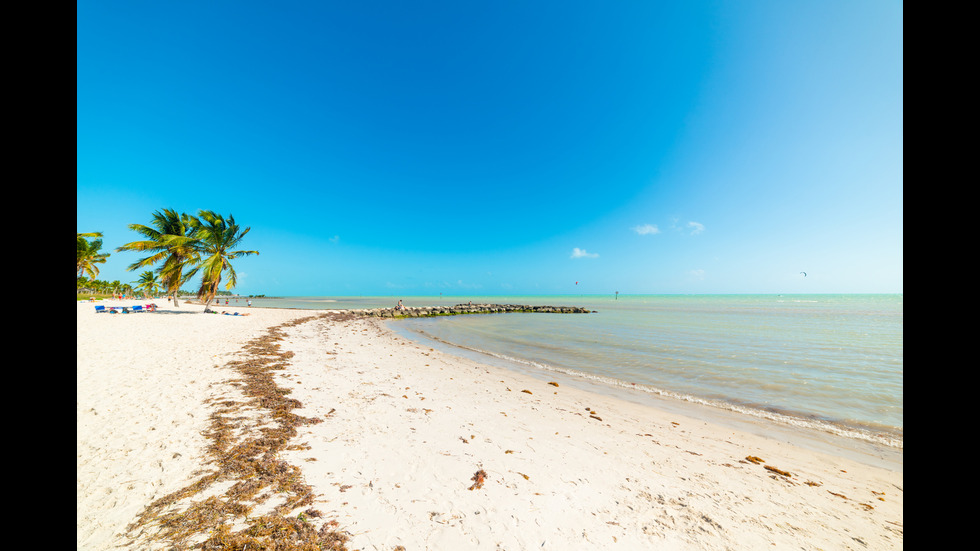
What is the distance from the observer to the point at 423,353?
13.6m

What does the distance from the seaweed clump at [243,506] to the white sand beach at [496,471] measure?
116 mm

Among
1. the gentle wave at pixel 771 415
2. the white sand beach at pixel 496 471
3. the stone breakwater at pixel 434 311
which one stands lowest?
the stone breakwater at pixel 434 311

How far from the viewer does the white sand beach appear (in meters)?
3.38

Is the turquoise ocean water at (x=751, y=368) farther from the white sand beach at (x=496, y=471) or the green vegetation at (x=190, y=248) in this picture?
the green vegetation at (x=190, y=248)

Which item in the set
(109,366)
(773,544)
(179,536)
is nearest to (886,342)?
(773,544)

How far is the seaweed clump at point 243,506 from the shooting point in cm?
302

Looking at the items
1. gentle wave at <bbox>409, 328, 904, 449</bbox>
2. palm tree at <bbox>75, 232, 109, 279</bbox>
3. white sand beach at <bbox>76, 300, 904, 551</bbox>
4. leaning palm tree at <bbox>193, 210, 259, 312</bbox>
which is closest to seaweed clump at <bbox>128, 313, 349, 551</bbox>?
white sand beach at <bbox>76, 300, 904, 551</bbox>

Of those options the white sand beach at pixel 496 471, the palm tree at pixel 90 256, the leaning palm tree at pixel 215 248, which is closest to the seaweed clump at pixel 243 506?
the white sand beach at pixel 496 471

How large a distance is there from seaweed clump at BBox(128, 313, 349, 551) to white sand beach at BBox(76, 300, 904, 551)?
0.12 metres

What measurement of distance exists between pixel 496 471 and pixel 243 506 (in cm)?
267

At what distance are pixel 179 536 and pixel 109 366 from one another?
7948 mm

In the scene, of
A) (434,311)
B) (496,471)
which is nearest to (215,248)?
(434,311)

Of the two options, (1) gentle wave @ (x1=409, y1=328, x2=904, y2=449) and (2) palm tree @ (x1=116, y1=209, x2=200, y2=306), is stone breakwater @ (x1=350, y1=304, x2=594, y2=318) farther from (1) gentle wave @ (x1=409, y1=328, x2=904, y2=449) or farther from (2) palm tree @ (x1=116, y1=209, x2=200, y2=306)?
(1) gentle wave @ (x1=409, y1=328, x2=904, y2=449)
